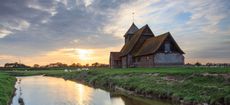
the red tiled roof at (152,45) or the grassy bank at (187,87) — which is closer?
the grassy bank at (187,87)

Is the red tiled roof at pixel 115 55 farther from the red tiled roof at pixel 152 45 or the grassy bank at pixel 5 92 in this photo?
the grassy bank at pixel 5 92

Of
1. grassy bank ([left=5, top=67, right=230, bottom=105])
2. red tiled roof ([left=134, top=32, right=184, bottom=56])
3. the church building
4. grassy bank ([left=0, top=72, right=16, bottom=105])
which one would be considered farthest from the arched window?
grassy bank ([left=0, top=72, right=16, bottom=105])

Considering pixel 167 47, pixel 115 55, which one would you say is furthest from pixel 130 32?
pixel 167 47

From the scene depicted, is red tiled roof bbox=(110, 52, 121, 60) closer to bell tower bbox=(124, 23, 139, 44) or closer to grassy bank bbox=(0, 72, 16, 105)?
bell tower bbox=(124, 23, 139, 44)

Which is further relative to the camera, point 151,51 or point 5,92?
point 151,51

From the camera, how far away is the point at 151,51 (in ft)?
195

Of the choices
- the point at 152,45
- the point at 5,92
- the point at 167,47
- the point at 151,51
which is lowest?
the point at 5,92

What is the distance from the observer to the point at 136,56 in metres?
67.1

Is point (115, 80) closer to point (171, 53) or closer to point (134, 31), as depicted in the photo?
point (171, 53)

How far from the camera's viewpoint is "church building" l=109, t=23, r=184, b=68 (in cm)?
5884

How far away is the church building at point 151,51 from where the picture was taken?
193 feet

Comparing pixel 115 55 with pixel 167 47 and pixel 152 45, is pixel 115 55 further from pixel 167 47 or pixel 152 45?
pixel 167 47

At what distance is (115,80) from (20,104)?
17.9 meters

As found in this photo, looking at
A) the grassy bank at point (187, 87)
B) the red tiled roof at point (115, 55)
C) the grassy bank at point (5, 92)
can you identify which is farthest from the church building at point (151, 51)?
the grassy bank at point (5, 92)
